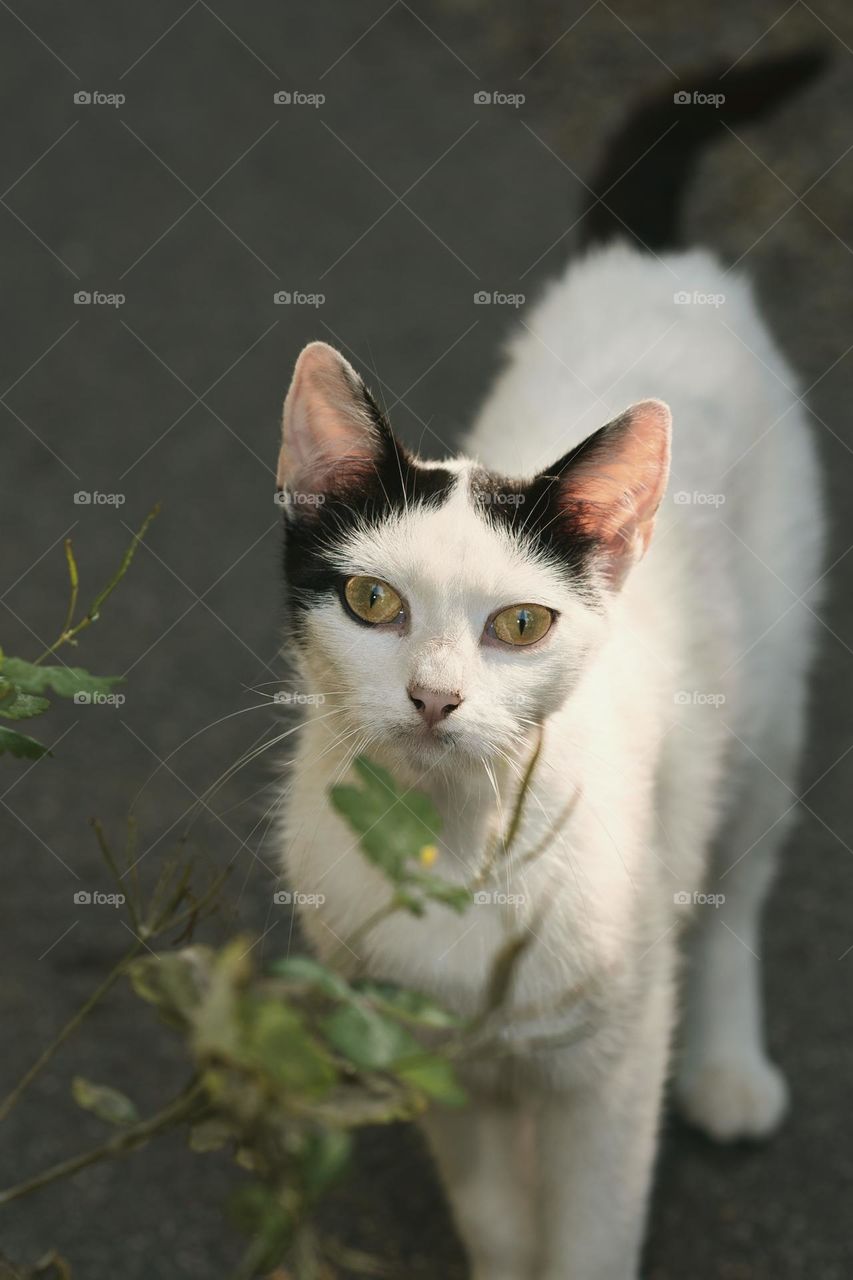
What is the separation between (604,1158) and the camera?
176 centimetres

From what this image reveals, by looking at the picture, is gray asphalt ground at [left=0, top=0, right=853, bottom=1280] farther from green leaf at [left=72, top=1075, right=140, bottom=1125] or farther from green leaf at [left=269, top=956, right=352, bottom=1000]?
green leaf at [left=269, top=956, right=352, bottom=1000]

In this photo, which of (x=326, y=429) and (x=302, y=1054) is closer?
(x=302, y=1054)

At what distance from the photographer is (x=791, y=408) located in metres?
2.29

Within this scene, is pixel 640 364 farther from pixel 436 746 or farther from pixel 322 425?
pixel 436 746

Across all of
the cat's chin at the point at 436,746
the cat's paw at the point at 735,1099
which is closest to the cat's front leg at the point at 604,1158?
the cat's paw at the point at 735,1099

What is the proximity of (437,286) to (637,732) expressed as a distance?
256 cm

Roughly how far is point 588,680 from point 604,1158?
66cm

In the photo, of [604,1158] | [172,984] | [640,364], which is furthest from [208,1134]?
[640,364]

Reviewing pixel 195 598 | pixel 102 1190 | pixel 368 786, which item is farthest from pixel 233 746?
pixel 368 786

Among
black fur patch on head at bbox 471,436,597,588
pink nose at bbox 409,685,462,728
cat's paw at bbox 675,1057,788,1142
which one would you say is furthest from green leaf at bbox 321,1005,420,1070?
cat's paw at bbox 675,1057,788,1142

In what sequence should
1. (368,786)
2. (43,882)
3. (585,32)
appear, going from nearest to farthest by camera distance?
(368,786)
(43,882)
(585,32)

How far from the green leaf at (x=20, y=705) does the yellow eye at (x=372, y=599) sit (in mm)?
427

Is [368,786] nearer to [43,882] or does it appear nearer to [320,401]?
[320,401]

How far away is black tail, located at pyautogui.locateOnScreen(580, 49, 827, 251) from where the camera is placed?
7.59 feet
